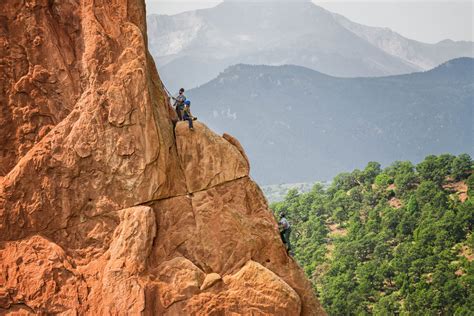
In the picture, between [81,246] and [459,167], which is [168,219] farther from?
[459,167]

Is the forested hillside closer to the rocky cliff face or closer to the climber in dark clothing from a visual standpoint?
the climber in dark clothing

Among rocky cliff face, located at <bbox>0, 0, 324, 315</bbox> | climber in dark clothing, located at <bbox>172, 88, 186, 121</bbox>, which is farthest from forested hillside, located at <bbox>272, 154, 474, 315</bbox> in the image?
rocky cliff face, located at <bbox>0, 0, 324, 315</bbox>

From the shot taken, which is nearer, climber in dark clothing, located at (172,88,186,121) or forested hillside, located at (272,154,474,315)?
climber in dark clothing, located at (172,88,186,121)

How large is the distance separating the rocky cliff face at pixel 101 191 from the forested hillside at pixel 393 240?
4898 cm

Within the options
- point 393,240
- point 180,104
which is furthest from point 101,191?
point 393,240

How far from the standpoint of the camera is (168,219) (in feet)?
89.5

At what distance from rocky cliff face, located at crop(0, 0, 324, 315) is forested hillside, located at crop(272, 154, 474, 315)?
49.0 m

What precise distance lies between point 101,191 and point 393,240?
7414cm

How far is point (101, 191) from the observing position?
26078 mm

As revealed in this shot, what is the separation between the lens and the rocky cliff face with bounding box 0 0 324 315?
2492 centimetres

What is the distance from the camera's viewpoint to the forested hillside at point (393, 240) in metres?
76.7

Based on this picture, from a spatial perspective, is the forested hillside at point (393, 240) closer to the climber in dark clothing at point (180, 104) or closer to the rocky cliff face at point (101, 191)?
the climber in dark clothing at point (180, 104)

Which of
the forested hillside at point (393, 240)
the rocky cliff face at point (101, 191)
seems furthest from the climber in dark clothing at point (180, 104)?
the forested hillside at point (393, 240)

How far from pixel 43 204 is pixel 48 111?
126 inches
